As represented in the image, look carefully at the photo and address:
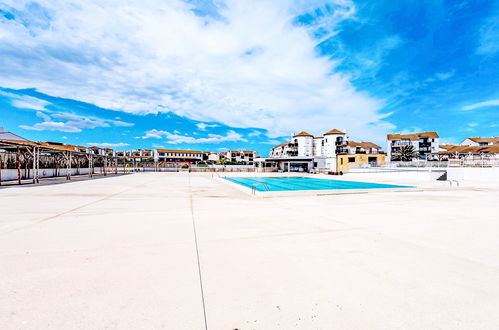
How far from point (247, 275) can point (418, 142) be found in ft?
270

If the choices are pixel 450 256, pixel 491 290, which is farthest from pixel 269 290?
pixel 450 256

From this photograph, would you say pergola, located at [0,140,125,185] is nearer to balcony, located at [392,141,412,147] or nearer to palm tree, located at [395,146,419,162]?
palm tree, located at [395,146,419,162]

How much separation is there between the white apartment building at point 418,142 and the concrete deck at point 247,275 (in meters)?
70.6

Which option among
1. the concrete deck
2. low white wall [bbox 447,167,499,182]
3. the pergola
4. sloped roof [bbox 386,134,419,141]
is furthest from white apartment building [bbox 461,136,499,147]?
the pergola

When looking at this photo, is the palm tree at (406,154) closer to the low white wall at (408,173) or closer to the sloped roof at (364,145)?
the sloped roof at (364,145)

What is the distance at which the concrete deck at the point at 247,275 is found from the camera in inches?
90.9

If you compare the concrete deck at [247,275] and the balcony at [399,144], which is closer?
the concrete deck at [247,275]

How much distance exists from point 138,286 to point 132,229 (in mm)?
3043

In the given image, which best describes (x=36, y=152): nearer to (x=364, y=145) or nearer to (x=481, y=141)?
(x=364, y=145)

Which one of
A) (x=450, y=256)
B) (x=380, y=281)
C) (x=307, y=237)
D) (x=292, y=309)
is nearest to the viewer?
(x=292, y=309)

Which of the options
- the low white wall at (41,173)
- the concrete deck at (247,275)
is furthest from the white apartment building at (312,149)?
the concrete deck at (247,275)

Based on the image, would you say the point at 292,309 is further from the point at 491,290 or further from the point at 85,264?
the point at 85,264

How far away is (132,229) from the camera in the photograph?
18.2 feet

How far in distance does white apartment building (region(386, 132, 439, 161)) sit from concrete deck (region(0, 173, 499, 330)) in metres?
70.6
